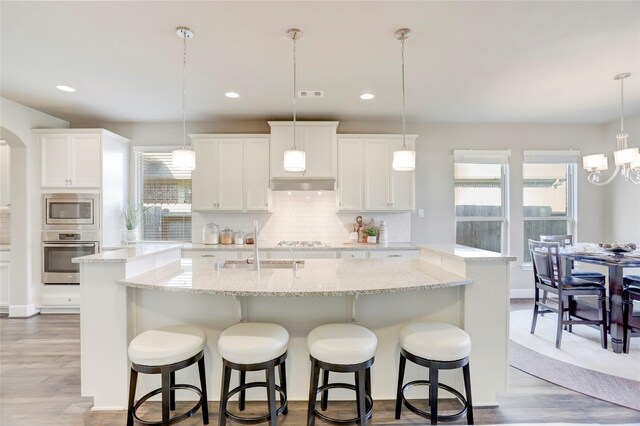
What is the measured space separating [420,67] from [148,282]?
9.37ft

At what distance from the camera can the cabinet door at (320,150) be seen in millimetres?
4441

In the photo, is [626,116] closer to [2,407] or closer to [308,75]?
[308,75]

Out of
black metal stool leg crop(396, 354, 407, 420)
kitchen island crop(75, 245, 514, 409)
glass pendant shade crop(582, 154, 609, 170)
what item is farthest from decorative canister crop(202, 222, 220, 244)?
glass pendant shade crop(582, 154, 609, 170)

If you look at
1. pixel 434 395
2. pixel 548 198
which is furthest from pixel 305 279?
pixel 548 198

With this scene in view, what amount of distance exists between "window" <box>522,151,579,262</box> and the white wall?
6904 millimetres

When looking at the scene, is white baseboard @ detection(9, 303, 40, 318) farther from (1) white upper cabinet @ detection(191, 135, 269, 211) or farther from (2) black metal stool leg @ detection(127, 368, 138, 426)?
(2) black metal stool leg @ detection(127, 368, 138, 426)

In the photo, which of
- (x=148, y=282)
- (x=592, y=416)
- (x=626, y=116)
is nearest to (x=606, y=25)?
(x=592, y=416)

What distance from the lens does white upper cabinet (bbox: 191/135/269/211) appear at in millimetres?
4539

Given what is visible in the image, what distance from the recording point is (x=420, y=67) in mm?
3041

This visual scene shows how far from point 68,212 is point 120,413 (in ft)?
10.2

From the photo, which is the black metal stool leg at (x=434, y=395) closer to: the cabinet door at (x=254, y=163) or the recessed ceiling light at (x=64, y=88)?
the cabinet door at (x=254, y=163)

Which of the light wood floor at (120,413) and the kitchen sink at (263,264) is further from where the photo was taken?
the kitchen sink at (263,264)

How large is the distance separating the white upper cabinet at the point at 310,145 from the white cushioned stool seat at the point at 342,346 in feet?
9.11

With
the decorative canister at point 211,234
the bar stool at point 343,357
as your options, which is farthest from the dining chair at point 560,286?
the decorative canister at point 211,234
